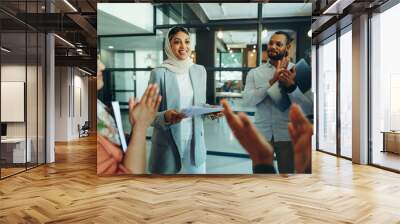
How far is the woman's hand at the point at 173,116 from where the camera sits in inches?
247

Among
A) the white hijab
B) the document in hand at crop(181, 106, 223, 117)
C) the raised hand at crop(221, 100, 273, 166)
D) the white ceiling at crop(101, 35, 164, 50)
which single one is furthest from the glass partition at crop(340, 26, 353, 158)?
the white ceiling at crop(101, 35, 164, 50)

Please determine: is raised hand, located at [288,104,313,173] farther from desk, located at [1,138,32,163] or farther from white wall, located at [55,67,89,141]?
white wall, located at [55,67,89,141]

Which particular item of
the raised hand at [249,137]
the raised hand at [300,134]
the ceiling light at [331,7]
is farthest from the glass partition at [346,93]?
the raised hand at [249,137]

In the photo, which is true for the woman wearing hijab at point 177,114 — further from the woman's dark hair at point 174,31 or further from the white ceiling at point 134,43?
the white ceiling at point 134,43

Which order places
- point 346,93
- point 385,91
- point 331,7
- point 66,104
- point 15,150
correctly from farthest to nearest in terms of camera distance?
point 66,104
point 346,93
point 385,91
point 15,150
point 331,7

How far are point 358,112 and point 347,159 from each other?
1.42 metres

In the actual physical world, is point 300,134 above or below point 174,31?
below

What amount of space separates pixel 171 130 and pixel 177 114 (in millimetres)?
287

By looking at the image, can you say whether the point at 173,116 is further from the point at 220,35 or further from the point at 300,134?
the point at 300,134

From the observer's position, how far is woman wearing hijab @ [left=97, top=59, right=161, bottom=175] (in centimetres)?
631

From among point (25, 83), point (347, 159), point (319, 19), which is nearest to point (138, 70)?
point (25, 83)

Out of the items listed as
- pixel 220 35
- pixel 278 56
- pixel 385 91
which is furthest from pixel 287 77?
pixel 385 91

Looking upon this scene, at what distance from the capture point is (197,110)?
6.30m

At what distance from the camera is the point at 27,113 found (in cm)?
770
